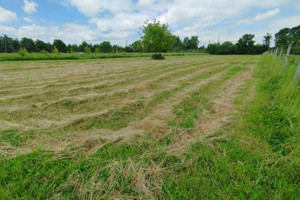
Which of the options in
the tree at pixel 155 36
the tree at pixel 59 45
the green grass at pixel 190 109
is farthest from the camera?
the tree at pixel 59 45

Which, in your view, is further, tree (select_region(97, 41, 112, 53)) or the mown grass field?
tree (select_region(97, 41, 112, 53))

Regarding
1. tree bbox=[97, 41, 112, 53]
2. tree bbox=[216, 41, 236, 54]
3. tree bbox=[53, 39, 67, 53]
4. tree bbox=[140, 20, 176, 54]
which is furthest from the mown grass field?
tree bbox=[53, 39, 67, 53]

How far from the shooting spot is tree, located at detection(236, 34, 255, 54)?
53.5m

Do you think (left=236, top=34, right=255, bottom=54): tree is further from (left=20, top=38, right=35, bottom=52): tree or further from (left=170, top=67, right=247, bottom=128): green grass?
(left=20, top=38, right=35, bottom=52): tree

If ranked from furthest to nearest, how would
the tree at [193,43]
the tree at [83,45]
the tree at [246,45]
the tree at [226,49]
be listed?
the tree at [193,43], the tree at [83,45], the tree at [226,49], the tree at [246,45]

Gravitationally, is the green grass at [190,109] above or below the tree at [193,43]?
below

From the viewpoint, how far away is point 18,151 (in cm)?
174

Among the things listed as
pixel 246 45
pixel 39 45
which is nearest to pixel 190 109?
pixel 246 45

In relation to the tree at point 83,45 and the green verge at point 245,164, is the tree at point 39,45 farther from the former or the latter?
the green verge at point 245,164

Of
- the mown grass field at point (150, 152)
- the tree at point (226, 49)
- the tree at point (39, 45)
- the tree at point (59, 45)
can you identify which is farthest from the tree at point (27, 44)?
the tree at point (226, 49)

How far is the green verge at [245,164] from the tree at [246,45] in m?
66.9

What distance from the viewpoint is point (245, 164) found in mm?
1537

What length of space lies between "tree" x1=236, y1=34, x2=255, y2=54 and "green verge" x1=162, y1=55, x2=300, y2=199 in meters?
66.9

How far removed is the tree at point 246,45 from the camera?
53.5m
